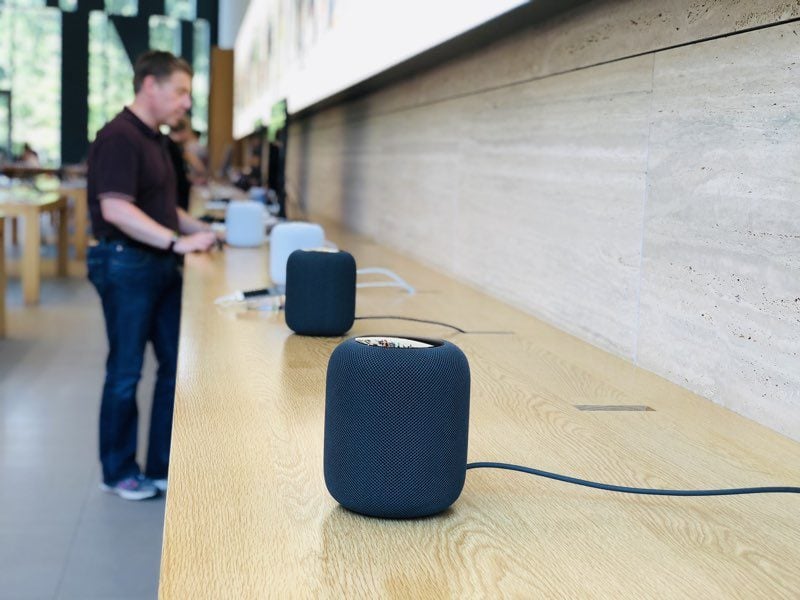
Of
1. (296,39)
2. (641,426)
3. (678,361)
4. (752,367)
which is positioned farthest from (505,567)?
(296,39)

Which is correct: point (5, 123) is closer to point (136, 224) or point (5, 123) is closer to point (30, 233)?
point (30, 233)

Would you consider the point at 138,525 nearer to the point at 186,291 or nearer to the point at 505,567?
the point at 186,291

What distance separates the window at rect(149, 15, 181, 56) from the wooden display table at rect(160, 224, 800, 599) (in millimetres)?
16744

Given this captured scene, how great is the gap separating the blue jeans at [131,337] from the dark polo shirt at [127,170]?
0.09 m

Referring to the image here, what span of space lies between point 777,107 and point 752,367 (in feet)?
1.13

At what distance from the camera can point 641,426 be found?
1.26 metres

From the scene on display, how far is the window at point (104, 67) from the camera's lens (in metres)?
17.2

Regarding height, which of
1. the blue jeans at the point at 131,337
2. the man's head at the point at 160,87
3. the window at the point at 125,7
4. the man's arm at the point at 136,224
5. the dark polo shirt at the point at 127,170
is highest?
the window at the point at 125,7

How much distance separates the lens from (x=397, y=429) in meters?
0.85

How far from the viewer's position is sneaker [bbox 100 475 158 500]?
276 centimetres

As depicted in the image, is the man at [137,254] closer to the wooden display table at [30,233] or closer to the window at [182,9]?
the wooden display table at [30,233]

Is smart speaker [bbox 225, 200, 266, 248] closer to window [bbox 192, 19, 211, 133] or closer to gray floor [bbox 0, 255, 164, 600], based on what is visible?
gray floor [bbox 0, 255, 164, 600]

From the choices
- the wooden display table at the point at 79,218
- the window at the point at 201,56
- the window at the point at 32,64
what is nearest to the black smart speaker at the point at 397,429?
the wooden display table at the point at 79,218

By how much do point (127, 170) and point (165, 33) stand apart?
15630 millimetres
